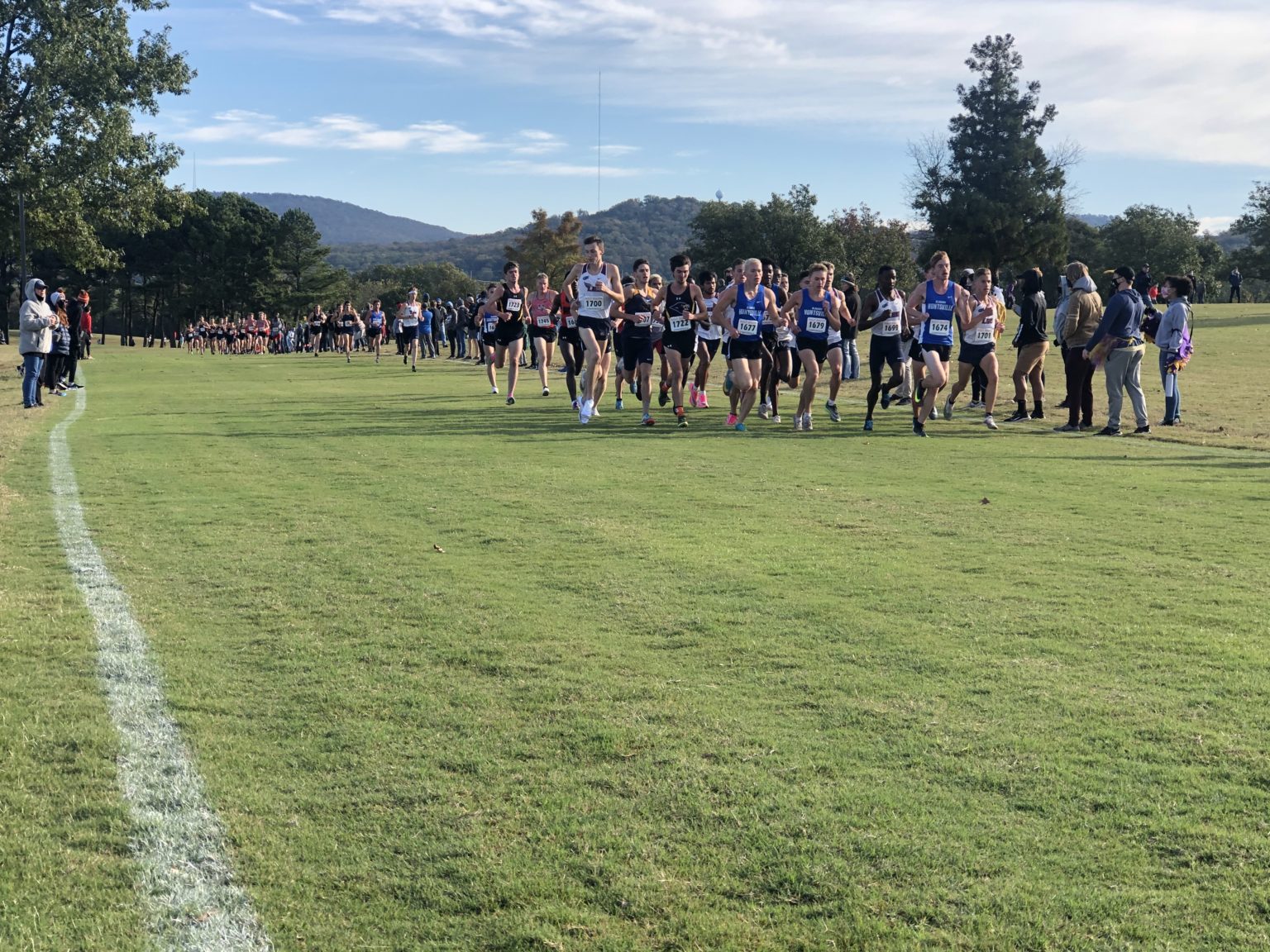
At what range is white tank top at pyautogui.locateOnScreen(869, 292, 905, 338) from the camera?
54.2 feet

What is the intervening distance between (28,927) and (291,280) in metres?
128

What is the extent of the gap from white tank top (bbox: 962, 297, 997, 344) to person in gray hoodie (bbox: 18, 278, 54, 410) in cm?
1393

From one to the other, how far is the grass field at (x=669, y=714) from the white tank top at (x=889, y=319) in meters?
6.11

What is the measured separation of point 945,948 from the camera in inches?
120

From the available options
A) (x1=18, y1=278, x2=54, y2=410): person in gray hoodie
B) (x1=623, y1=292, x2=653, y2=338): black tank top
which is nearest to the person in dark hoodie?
(x1=623, y1=292, x2=653, y2=338): black tank top

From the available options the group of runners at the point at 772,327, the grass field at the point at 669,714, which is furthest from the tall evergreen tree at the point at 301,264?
the grass field at the point at 669,714

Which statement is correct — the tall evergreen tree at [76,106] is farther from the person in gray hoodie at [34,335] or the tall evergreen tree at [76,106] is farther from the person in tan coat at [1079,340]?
the person in tan coat at [1079,340]

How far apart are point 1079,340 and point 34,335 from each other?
15725 mm

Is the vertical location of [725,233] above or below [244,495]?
above

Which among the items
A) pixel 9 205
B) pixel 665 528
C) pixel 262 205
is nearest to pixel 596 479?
pixel 665 528

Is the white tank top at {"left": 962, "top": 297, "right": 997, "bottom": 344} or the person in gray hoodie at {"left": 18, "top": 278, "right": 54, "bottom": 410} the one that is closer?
the white tank top at {"left": 962, "top": 297, "right": 997, "bottom": 344}

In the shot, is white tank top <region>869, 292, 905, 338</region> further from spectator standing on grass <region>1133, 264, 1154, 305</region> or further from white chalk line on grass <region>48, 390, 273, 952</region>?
white chalk line on grass <region>48, 390, 273, 952</region>

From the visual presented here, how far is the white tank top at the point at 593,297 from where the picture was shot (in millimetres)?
16578

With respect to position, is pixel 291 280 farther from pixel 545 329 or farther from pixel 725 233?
pixel 545 329
